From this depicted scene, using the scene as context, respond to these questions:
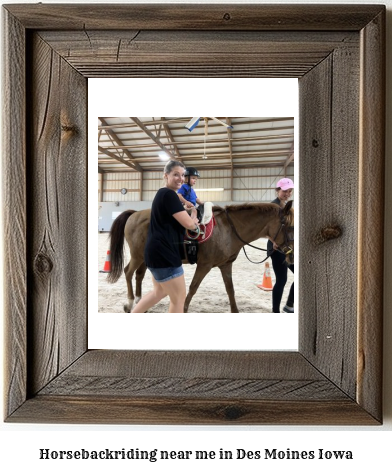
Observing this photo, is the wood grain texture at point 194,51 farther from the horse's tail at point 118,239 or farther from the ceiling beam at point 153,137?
the horse's tail at point 118,239

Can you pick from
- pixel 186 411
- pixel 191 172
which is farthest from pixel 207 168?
pixel 186 411

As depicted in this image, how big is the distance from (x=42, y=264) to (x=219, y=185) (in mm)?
320

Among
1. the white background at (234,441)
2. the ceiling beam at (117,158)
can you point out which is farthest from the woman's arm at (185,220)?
the white background at (234,441)

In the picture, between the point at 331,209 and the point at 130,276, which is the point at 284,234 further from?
the point at 130,276

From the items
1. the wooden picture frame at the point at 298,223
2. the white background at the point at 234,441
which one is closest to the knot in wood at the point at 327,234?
the wooden picture frame at the point at 298,223

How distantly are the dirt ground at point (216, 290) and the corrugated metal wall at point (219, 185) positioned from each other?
0.25 feet

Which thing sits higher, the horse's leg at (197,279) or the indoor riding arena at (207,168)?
the indoor riding arena at (207,168)

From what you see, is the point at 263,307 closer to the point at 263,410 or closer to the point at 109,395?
the point at 263,410

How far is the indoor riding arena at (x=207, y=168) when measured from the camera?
0.57 meters

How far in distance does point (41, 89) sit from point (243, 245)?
0.42m

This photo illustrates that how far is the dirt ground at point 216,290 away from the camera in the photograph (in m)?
0.58

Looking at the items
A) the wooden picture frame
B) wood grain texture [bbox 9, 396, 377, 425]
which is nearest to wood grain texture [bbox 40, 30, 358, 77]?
the wooden picture frame

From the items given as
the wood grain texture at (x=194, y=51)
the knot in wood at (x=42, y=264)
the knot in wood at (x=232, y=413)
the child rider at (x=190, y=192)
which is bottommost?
the knot in wood at (x=232, y=413)

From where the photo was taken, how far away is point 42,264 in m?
0.58
